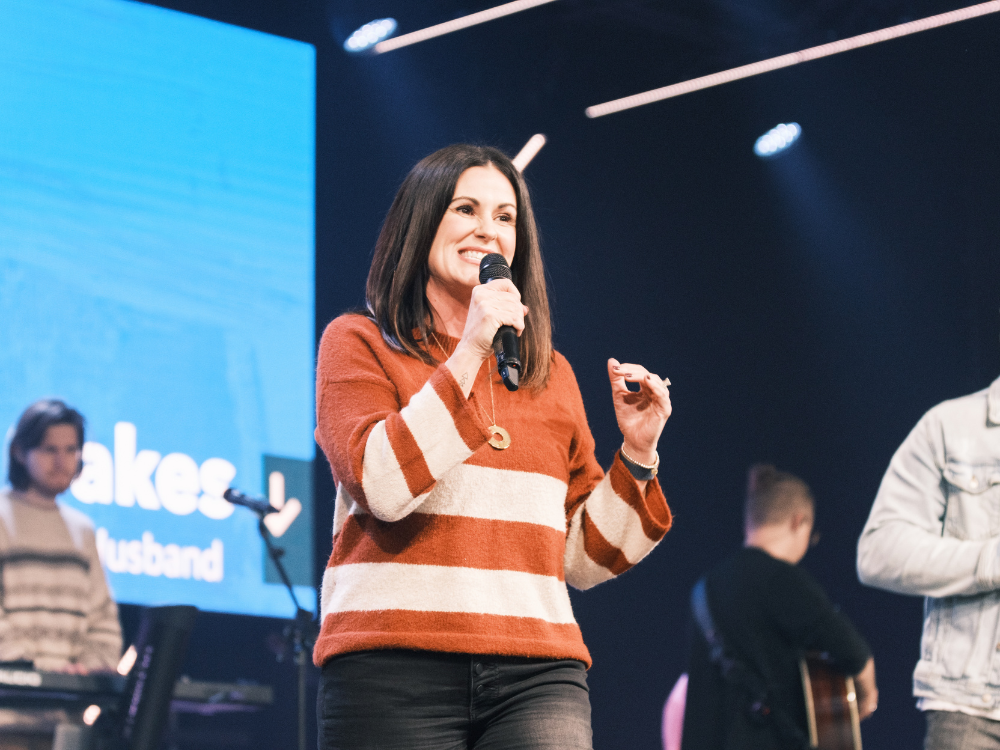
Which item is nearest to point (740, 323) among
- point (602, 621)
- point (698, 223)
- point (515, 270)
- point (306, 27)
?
point (698, 223)

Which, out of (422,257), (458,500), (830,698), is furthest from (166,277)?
(458,500)

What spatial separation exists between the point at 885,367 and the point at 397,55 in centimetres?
327

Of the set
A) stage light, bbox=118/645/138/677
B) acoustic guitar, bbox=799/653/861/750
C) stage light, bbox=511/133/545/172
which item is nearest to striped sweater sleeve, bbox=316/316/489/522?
stage light, bbox=511/133/545/172

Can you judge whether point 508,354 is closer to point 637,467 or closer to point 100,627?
point 637,467

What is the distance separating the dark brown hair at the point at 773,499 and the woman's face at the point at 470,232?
312 cm

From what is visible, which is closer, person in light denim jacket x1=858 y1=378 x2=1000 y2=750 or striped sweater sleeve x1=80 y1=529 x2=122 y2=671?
person in light denim jacket x1=858 y1=378 x2=1000 y2=750

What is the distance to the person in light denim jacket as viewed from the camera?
258 centimetres

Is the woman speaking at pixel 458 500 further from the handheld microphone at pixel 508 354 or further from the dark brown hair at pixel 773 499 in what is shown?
the dark brown hair at pixel 773 499

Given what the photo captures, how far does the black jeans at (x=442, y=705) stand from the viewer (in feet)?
5.45

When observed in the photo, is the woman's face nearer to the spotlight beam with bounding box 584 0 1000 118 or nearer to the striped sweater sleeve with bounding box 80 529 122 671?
the striped sweater sleeve with bounding box 80 529 122 671

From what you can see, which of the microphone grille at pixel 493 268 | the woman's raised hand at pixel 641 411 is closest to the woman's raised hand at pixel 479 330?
the microphone grille at pixel 493 268

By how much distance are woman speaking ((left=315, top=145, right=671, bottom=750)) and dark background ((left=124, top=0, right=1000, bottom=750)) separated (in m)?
4.17

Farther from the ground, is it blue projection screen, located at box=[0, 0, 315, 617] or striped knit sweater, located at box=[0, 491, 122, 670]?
blue projection screen, located at box=[0, 0, 315, 617]

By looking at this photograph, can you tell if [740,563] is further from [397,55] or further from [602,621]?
[397,55]
